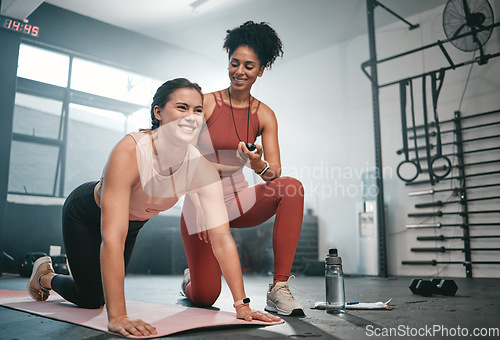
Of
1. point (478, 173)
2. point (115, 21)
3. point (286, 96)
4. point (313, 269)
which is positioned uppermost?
point (115, 21)

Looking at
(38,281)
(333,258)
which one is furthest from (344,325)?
(38,281)

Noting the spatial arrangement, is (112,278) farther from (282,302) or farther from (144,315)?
(282,302)

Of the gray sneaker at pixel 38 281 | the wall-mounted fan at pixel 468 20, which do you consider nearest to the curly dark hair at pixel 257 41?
the gray sneaker at pixel 38 281

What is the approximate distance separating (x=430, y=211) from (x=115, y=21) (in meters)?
4.67

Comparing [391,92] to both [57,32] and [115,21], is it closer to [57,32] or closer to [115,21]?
[115,21]

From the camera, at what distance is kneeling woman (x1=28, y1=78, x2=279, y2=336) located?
1.26 meters

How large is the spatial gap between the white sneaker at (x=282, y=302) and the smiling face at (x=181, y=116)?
74 centimetres

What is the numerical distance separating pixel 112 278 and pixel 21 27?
432 cm

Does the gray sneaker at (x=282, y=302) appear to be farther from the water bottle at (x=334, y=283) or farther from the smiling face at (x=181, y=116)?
the smiling face at (x=181, y=116)

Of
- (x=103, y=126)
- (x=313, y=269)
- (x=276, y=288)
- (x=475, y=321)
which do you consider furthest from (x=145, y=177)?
(x=103, y=126)

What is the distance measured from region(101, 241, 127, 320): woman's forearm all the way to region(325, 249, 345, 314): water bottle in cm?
85

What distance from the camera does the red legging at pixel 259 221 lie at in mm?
1786

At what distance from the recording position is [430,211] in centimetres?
459

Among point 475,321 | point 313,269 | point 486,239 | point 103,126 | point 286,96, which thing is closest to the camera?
point 475,321
